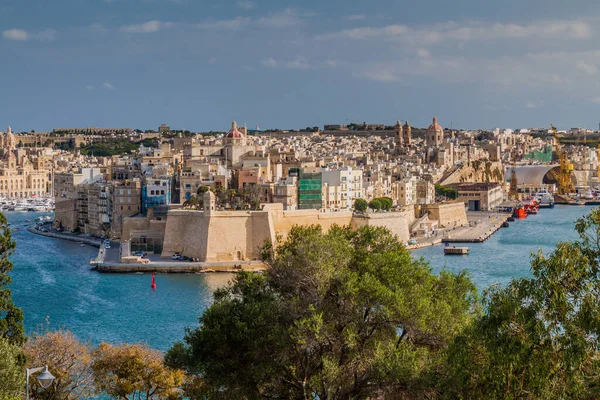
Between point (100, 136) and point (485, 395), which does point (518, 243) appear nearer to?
point (485, 395)

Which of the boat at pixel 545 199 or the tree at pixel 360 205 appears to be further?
the boat at pixel 545 199

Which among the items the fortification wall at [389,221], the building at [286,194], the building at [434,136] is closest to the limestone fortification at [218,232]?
the building at [286,194]

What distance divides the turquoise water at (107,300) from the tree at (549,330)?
8.65 metres

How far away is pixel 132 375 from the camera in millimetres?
9648

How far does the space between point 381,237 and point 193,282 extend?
12.6 meters

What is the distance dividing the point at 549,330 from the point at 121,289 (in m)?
15.7

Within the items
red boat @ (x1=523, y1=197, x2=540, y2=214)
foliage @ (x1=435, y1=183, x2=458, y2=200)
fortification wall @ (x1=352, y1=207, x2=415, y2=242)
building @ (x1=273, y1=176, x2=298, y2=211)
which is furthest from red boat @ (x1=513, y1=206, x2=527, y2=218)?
building @ (x1=273, y1=176, x2=298, y2=211)

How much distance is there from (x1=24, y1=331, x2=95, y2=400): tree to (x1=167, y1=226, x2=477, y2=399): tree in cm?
146

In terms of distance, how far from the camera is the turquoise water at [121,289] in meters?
16.1

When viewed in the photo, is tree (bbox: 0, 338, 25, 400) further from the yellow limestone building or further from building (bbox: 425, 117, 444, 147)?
building (bbox: 425, 117, 444, 147)

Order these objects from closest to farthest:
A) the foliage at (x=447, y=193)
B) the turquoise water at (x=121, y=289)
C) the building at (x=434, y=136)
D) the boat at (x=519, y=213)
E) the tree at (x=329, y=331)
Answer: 1. the tree at (x=329, y=331)
2. the turquoise water at (x=121, y=289)
3. the foliage at (x=447, y=193)
4. the boat at (x=519, y=213)
5. the building at (x=434, y=136)

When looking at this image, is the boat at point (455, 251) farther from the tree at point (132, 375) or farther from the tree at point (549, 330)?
the tree at point (549, 330)

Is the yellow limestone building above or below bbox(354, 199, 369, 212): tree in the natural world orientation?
above

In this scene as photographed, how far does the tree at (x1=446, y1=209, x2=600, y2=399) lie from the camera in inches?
226
